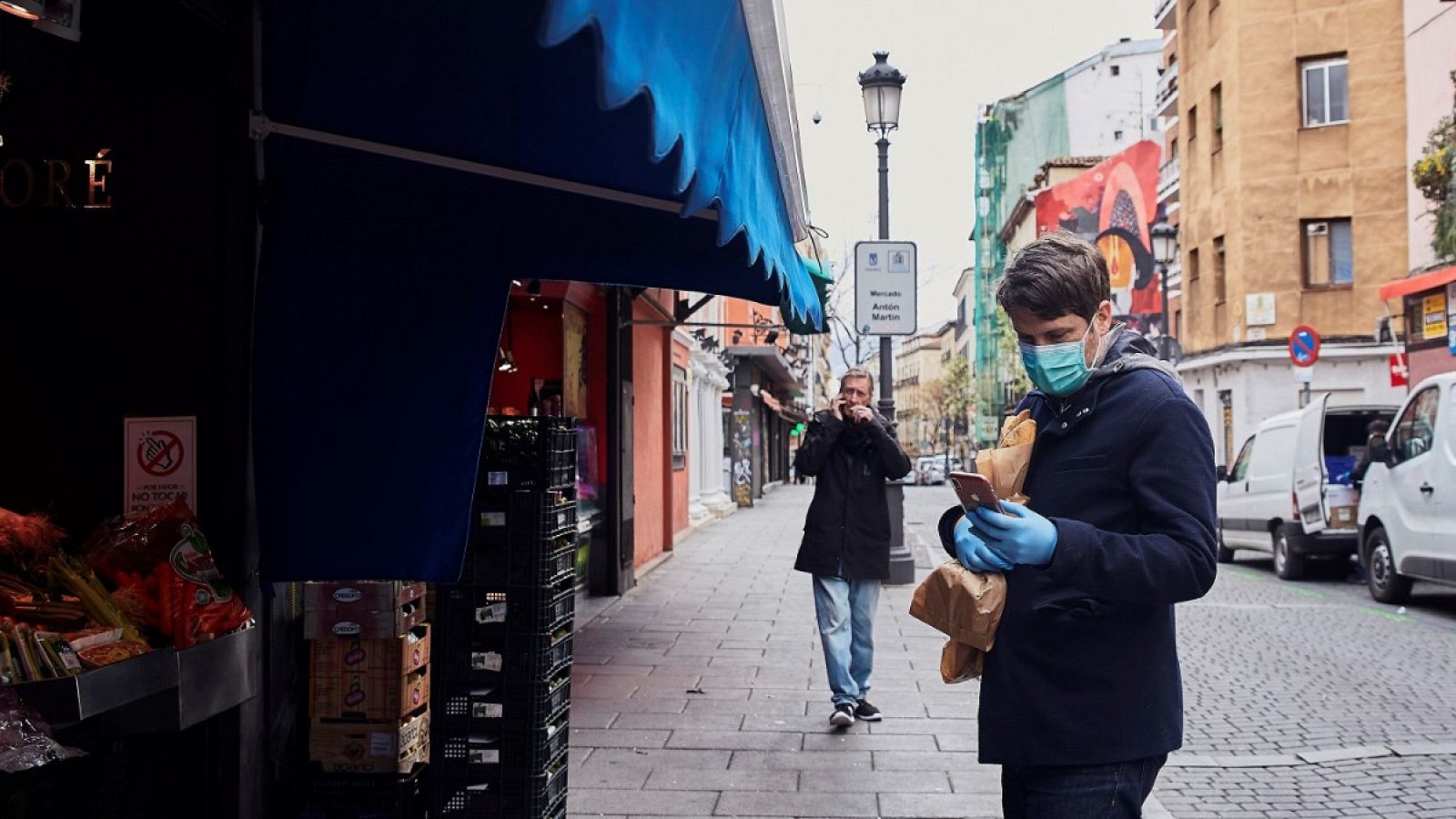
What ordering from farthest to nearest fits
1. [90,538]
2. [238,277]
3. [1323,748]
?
1. [1323,748]
2. [238,277]
3. [90,538]

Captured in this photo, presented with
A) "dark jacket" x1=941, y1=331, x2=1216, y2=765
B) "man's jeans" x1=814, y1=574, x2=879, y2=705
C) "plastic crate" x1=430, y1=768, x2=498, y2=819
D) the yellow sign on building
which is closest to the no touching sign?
"plastic crate" x1=430, y1=768, x2=498, y2=819

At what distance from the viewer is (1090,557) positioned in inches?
97.8

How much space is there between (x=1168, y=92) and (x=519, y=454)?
41.4 meters

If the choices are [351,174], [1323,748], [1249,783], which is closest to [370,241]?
[351,174]

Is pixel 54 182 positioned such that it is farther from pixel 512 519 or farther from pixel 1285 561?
pixel 1285 561

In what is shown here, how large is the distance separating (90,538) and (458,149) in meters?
1.61

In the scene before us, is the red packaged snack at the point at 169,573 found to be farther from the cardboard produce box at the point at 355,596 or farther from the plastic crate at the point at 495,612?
the plastic crate at the point at 495,612

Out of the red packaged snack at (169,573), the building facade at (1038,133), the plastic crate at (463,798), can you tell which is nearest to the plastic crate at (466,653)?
the plastic crate at (463,798)

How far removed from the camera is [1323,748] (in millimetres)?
6762

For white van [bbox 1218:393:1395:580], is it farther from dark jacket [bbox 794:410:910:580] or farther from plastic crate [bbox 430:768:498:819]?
plastic crate [bbox 430:768:498:819]

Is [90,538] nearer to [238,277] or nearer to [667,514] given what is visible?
[238,277]

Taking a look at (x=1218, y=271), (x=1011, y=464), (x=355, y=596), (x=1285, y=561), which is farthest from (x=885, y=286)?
(x=1218, y=271)

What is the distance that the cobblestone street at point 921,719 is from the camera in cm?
573

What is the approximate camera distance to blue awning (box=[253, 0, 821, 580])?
3.89m
